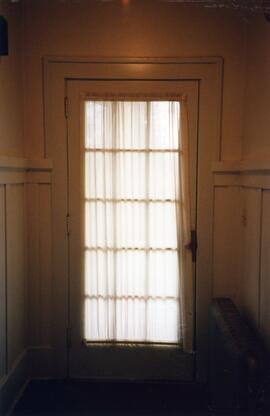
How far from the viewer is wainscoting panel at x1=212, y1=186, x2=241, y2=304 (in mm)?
2297

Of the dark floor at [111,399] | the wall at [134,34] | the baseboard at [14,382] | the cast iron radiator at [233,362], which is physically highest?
the wall at [134,34]

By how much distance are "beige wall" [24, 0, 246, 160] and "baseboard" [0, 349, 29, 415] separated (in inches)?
71.1

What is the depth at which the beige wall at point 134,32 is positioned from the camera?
2.20 metres

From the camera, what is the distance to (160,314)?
7.56ft

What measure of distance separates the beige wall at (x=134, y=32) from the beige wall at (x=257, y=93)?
0.11 m

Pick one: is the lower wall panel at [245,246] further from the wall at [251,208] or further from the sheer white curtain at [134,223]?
the sheer white curtain at [134,223]

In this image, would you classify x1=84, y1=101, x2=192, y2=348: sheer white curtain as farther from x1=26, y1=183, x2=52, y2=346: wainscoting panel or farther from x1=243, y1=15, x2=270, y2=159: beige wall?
x1=243, y1=15, x2=270, y2=159: beige wall

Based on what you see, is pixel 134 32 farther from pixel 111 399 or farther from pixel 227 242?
pixel 111 399

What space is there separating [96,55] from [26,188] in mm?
927

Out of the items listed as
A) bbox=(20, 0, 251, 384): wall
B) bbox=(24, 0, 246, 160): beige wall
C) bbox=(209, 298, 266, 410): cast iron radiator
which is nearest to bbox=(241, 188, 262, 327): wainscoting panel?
bbox=(209, 298, 266, 410): cast iron radiator

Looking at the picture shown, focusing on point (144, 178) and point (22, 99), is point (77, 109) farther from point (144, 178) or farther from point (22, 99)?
point (144, 178)

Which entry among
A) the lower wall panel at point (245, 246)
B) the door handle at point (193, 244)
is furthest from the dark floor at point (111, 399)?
the door handle at point (193, 244)

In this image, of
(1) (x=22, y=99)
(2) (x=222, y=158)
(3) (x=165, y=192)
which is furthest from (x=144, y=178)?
(1) (x=22, y=99)

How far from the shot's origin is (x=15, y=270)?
2.14m
